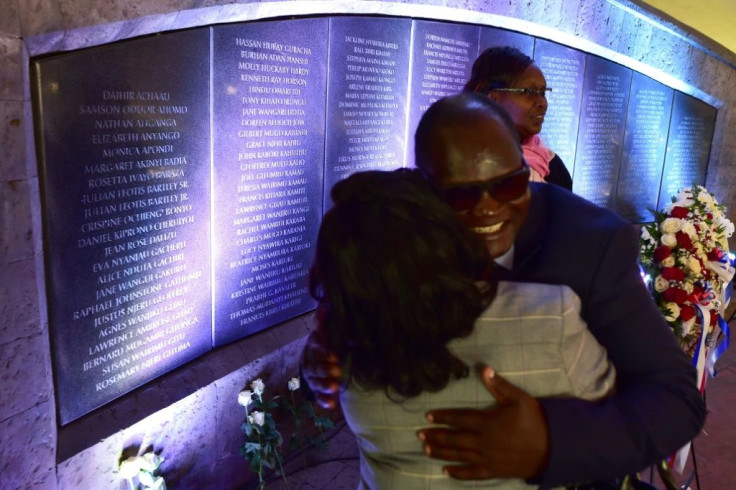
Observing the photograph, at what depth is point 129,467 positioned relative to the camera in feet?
7.57

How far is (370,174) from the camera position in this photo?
1.05m

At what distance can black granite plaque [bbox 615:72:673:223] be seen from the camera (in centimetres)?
643

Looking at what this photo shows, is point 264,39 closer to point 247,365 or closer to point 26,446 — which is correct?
point 247,365

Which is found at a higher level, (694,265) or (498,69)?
(498,69)

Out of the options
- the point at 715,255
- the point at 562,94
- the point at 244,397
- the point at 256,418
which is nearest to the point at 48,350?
the point at 244,397

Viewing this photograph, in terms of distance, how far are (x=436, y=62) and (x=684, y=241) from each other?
6.61 feet

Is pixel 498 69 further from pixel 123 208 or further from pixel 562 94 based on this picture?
pixel 562 94

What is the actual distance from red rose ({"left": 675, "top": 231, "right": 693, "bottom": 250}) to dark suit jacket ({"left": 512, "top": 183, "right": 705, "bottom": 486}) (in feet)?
6.65

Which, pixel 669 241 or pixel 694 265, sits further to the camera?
pixel 669 241

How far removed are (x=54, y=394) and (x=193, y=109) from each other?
1.28m

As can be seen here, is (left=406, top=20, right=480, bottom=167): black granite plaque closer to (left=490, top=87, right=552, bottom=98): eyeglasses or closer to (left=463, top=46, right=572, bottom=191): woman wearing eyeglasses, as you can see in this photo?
(left=463, top=46, right=572, bottom=191): woman wearing eyeglasses

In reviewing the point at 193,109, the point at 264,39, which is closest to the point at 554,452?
the point at 193,109

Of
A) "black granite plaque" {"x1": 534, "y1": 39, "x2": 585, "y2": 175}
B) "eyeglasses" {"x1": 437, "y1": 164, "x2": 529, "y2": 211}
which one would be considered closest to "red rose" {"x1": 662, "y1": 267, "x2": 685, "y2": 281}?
"eyeglasses" {"x1": 437, "y1": 164, "x2": 529, "y2": 211}

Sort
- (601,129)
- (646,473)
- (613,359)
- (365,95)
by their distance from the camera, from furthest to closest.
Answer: (601,129), (646,473), (365,95), (613,359)
